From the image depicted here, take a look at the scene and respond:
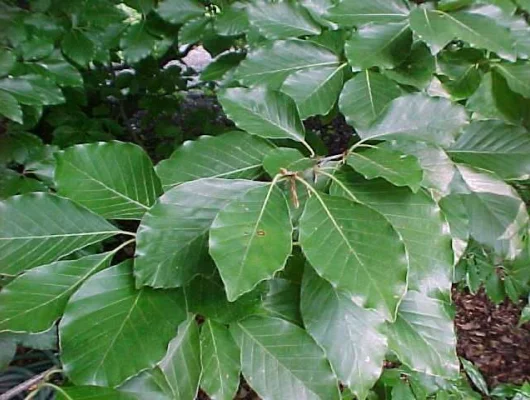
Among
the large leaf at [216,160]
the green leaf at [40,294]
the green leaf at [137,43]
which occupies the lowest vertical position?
the green leaf at [137,43]

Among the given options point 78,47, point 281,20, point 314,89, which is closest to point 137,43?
point 78,47

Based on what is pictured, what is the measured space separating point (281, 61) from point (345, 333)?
48 cm

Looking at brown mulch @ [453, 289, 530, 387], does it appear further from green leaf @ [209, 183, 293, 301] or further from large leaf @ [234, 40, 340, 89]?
green leaf @ [209, 183, 293, 301]

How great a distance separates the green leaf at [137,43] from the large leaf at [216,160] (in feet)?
2.97

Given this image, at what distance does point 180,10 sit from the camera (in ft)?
4.39

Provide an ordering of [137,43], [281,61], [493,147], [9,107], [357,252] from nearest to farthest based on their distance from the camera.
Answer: [357,252] < [493,147] < [281,61] < [9,107] < [137,43]

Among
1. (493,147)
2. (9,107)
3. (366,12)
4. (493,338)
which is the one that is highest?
(366,12)

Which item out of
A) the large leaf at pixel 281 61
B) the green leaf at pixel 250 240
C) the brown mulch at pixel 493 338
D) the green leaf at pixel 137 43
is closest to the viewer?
the green leaf at pixel 250 240

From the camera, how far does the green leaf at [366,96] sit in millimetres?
812

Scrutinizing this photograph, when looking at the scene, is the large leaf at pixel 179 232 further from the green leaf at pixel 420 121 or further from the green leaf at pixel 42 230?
the green leaf at pixel 420 121

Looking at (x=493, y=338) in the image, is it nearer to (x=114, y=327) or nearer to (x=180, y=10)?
(x=180, y=10)

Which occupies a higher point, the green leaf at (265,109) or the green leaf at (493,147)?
the green leaf at (265,109)

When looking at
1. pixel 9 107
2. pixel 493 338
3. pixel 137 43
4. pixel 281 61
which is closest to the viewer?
pixel 281 61

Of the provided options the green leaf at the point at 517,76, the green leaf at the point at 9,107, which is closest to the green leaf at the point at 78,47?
the green leaf at the point at 9,107
